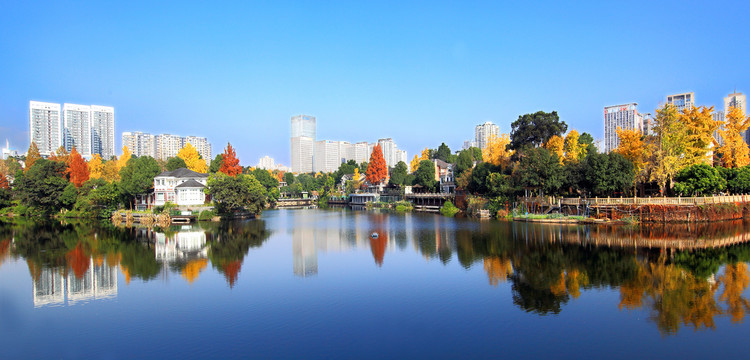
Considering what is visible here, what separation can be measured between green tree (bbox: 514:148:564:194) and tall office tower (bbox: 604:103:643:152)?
2766 inches

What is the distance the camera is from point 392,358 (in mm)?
12742

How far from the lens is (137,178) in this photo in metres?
55.7

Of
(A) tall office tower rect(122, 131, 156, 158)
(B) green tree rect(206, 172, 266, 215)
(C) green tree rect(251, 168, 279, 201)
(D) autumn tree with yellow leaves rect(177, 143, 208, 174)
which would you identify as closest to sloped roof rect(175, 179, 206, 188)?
(B) green tree rect(206, 172, 266, 215)

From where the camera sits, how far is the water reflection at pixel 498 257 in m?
18.2

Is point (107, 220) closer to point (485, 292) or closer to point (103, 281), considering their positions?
point (103, 281)

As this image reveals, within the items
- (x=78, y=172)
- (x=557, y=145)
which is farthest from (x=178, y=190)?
(x=557, y=145)

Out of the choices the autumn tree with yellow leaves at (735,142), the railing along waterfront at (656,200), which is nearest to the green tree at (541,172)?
the railing along waterfront at (656,200)

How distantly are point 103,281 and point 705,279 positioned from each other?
2861 cm

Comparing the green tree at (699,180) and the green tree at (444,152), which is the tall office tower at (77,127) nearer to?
the green tree at (444,152)

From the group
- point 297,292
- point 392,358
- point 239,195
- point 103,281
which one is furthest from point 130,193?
point 392,358

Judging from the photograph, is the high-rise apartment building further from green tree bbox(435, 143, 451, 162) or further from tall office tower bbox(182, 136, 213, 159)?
green tree bbox(435, 143, 451, 162)

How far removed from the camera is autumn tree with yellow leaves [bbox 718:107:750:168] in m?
47.4

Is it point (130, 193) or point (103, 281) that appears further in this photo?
point (130, 193)

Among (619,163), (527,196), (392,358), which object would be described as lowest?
(392,358)
